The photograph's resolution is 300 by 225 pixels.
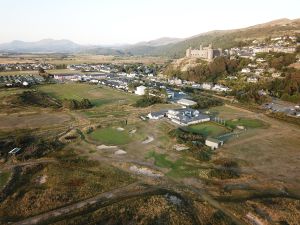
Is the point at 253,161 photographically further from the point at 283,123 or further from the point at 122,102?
the point at 122,102

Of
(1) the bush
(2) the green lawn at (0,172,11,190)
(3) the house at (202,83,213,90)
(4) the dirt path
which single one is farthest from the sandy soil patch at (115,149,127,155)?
(3) the house at (202,83,213,90)

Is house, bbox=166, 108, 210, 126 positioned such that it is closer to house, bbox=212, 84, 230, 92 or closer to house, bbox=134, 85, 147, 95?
house, bbox=134, 85, 147, 95

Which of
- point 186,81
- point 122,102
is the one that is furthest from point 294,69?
point 122,102

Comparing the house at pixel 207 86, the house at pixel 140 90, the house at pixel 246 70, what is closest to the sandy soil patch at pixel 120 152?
the house at pixel 140 90

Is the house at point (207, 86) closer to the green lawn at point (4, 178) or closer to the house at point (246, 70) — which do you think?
the house at point (246, 70)

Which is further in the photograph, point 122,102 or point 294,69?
point 294,69

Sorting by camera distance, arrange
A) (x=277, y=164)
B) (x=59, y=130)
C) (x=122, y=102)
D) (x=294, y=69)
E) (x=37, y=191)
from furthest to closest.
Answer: (x=294, y=69), (x=122, y=102), (x=59, y=130), (x=277, y=164), (x=37, y=191)

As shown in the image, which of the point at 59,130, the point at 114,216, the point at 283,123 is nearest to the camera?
the point at 114,216

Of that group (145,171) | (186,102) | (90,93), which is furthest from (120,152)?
(90,93)
